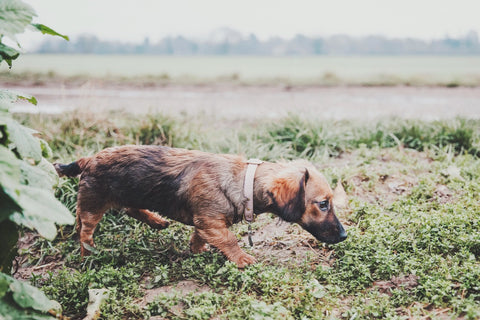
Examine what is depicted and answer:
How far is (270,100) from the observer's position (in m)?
12.7

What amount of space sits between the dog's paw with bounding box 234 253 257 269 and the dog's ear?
50 centimetres

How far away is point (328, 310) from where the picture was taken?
3.22 meters

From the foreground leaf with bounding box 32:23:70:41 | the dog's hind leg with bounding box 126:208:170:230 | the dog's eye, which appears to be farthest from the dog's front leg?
the foreground leaf with bounding box 32:23:70:41

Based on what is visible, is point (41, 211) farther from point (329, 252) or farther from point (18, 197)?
point (329, 252)

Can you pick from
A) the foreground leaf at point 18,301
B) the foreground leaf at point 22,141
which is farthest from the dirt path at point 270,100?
the foreground leaf at point 18,301

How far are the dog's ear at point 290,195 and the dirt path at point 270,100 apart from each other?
4.79 meters

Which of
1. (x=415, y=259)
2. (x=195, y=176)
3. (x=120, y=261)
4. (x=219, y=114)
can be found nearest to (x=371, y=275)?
(x=415, y=259)

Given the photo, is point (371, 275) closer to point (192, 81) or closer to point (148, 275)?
point (148, 275)

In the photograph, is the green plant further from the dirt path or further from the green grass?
the dirt path

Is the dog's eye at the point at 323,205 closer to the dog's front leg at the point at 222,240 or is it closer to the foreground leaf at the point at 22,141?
the dog's front leg at the point at 222,240

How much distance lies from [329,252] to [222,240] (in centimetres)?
112

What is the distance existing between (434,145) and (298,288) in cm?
418

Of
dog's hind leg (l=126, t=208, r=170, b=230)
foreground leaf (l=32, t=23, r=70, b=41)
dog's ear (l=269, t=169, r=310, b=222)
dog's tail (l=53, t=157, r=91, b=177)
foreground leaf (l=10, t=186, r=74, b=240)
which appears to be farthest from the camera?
dog's hind leg (l=126, t=208, r=170, b=230)

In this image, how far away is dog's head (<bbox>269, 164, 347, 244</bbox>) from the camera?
12.2 feet
